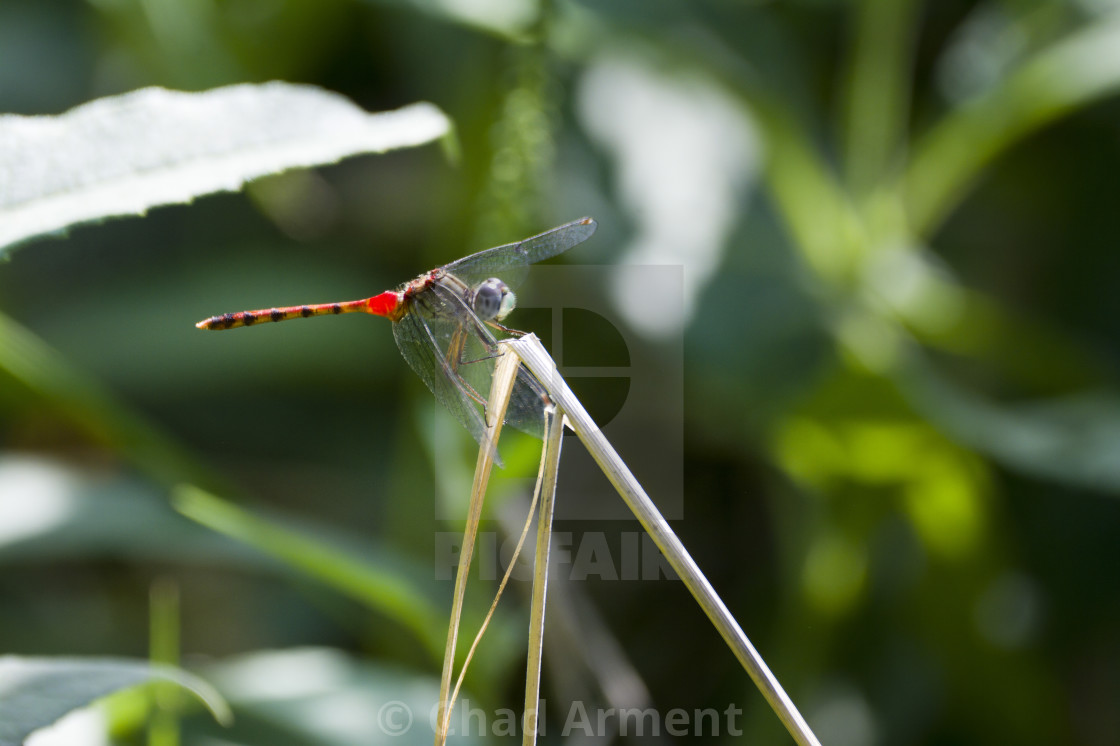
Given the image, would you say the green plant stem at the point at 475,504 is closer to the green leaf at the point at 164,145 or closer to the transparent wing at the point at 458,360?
the transparent wing at the point at 458,360

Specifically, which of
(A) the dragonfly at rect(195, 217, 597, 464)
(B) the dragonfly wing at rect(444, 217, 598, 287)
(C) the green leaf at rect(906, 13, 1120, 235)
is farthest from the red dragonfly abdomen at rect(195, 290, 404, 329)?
(C) the green leaf at rect(906, 13, 1120, 235)

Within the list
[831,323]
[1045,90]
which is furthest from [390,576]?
[1045,90]

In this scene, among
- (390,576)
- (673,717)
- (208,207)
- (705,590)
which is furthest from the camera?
(208,207)

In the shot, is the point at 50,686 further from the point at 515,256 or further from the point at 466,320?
the point at 515,256

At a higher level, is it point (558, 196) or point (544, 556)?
point (558, 196)

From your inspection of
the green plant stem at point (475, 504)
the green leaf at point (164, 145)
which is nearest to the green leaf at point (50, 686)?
the green plant stem at point (475, 504)

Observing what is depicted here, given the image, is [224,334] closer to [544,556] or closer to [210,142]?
[210,142]
